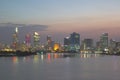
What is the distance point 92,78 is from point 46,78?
652 cm

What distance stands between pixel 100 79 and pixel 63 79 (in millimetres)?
5144

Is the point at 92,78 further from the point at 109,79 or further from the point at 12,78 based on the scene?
the point at 12,78

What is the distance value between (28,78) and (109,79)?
11273mm

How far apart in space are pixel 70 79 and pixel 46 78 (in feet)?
11.8

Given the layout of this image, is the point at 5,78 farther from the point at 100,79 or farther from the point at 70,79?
the point at 100,79

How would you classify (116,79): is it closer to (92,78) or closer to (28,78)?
(92,78)

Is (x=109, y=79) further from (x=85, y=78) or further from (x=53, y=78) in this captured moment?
(x=53, y=78)

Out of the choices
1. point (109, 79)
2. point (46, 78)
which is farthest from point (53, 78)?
point (109, 79)

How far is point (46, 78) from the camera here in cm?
4659

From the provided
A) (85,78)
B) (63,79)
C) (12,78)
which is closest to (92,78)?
(85,78)

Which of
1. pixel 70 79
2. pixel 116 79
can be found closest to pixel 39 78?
pixel 70 79

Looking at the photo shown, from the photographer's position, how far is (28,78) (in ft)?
149

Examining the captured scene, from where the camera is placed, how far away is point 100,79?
149ft

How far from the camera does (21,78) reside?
149 feet
